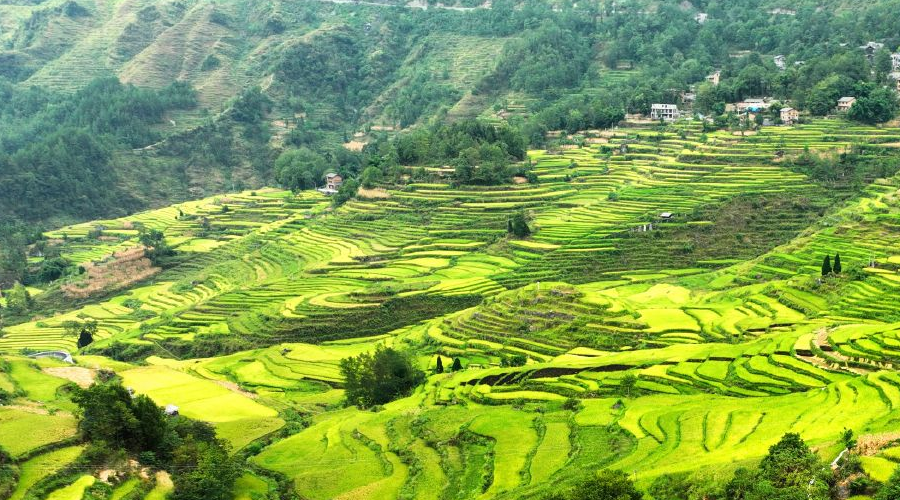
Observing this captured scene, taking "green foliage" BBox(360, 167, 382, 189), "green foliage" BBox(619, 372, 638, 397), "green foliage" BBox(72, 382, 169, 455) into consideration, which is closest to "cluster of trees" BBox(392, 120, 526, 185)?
"green foliage" BBox(360, 167, 382, 189)

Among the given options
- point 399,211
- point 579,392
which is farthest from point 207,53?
point 579,392

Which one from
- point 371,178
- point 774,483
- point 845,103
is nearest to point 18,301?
point 371,178

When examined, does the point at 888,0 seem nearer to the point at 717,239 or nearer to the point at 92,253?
the point at 717,239

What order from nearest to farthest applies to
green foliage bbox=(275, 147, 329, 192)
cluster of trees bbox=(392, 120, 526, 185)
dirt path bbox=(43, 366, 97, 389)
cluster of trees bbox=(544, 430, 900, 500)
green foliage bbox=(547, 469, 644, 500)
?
cluster of trees bbox=(544, 430, 900, 500)
green foliage bbox=(547, 469, 644, 500)
dirt path bbox=(43, 366, 97, 389)
cluster of trees bbox=(392, 120, 526, 185)
green foliage bbox=(275, 147, 329, 192)

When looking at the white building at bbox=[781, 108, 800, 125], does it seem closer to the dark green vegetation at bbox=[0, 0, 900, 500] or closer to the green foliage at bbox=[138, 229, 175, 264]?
the dark green vegetation at bbox=[0, 0, 900, 500]

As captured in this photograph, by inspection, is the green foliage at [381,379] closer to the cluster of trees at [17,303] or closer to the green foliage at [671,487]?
the green foliage at [671,487]

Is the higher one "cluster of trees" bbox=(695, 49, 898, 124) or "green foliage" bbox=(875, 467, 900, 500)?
"cluster of trees" bbox=(695, 49, 898, 124)

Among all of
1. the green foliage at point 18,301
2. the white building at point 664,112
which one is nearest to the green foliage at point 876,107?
the white building at point 664,112
